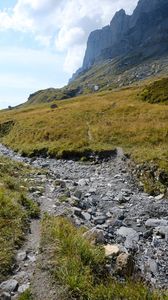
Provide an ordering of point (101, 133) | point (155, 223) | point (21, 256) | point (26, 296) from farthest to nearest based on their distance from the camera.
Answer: point (101, 133) → point (155, 223) → point (21, 256) → point (26, 296)

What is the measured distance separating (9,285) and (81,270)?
6.59 ft

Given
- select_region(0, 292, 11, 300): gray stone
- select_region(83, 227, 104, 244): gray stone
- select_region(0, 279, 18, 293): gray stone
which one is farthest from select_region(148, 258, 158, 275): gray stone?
A: select_region(0, 292, 11, 300): gray stone

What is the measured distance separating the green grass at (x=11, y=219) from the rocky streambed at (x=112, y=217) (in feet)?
1.05

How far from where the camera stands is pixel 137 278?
1087 centimetres

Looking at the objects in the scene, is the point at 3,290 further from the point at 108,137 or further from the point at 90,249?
the point at 108,137

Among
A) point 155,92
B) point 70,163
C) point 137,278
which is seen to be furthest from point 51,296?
point 155,92

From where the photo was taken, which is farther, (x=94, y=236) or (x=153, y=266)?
(x=94, y=236)

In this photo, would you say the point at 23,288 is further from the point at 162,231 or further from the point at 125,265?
the point at 162,231

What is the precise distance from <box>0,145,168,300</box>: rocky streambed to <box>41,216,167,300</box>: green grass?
464 millimetres

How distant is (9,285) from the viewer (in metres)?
10.0

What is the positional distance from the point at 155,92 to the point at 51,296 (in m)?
60.2

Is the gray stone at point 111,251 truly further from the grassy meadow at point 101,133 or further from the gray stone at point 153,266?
the grassy meadow at point 101,133

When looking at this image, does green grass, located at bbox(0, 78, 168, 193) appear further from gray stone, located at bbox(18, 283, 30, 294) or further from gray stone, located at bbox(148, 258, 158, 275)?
gray stone, located at bbox(18, 283, 30, 294)

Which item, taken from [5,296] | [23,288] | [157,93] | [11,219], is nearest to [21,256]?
[23,288]
